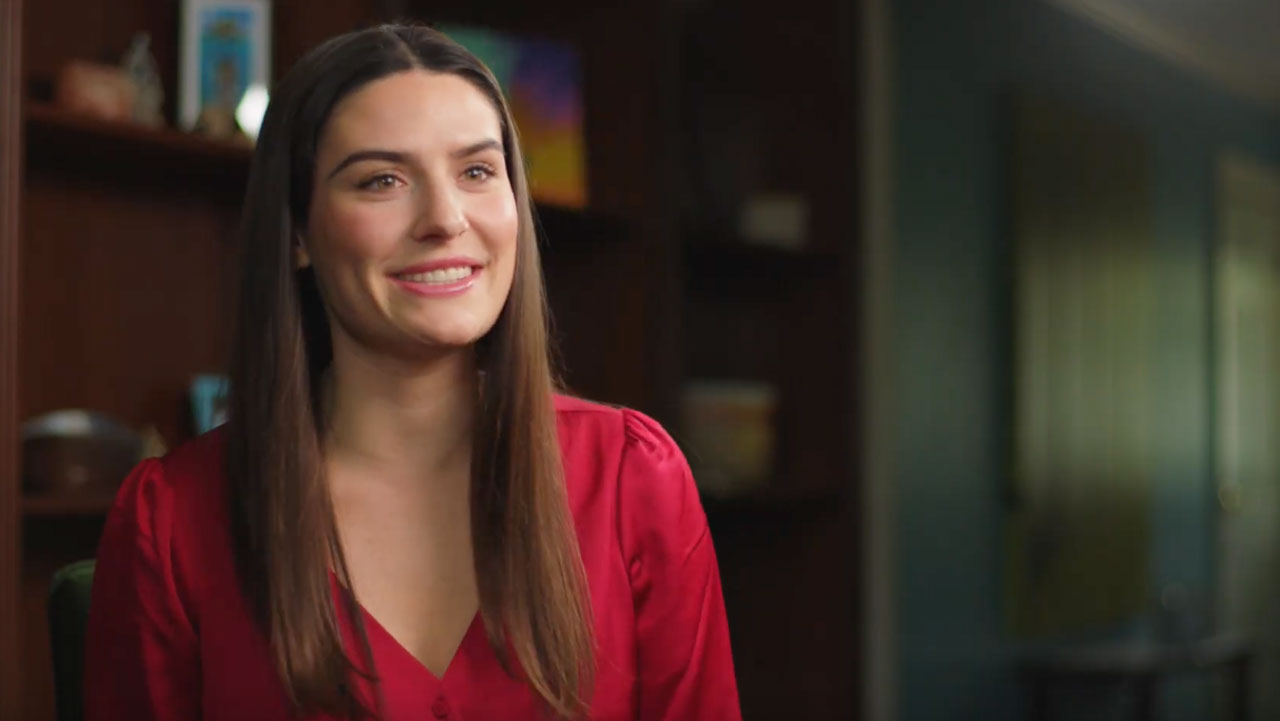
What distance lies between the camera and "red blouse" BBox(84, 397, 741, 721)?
0.96 meters

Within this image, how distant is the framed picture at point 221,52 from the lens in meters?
2.10

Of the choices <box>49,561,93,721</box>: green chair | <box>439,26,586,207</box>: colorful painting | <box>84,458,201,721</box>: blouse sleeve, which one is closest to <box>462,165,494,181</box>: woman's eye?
<box>84,458,201,721</box>: blouse sleeve

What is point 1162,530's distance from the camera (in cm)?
496

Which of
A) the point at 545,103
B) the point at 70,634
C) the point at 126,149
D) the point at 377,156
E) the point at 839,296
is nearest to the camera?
the point at 377,156

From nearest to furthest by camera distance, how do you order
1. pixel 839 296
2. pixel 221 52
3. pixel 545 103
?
pixel 221 52 < pixel 545 103 < pixel 839 296

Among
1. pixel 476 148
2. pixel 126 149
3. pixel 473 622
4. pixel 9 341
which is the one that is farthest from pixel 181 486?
pixel 126 149

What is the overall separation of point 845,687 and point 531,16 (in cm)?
166

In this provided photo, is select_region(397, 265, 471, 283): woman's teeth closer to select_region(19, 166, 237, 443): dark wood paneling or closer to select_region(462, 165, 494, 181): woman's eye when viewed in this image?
select_region(462, 165, 494, 181): woman's eye

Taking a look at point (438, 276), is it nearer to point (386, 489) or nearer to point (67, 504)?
point (386, 489)

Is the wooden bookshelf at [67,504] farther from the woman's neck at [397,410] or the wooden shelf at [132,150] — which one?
the woman's neck at [397,410]

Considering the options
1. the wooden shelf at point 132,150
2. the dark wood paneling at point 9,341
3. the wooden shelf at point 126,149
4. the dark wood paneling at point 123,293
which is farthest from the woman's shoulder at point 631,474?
the dark wood paneling at point 123,293

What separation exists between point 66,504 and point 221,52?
78 cm

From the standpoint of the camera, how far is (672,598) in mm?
1057

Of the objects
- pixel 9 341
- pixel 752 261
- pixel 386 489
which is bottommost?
pixel 386 489
